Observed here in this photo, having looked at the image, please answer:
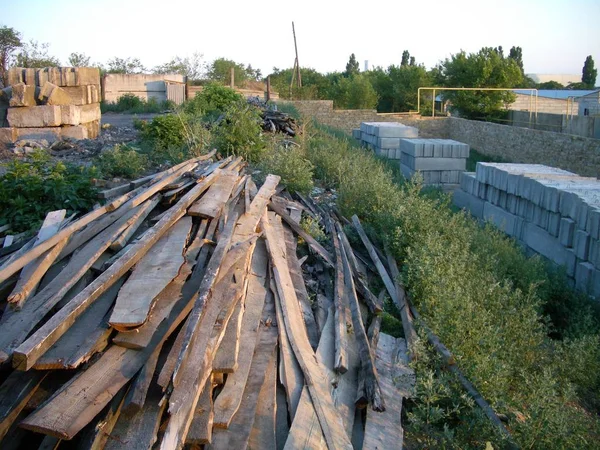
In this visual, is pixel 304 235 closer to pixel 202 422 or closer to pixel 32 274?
pixel 32 274

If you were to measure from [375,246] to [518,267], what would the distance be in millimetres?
1702

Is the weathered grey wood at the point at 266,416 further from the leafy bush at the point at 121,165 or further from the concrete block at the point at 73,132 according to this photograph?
the concrete block at the point at 73,132

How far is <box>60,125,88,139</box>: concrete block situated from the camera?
11836 mm

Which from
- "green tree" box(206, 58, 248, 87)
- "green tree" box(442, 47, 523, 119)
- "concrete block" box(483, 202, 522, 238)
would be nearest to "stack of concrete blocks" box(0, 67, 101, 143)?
"concrete block" box(483, 202, 522, 238)

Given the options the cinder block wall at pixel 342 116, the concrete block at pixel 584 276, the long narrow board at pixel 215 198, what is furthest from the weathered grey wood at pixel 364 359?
the cinder block wall at pixel 342 116

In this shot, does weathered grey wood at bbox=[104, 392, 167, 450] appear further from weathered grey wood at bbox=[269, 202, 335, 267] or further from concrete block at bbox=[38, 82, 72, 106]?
concrete block at bbox=[38, 82, 72, 106]

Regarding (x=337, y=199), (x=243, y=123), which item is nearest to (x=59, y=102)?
(x=243, y=123)

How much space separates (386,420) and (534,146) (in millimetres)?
15297

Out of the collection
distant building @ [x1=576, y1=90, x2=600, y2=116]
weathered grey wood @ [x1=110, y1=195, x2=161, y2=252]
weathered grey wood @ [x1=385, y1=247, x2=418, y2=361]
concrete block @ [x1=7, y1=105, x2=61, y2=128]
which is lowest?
weathered grey wood @ [x1=385, y1=247, x2=418, y2=361]

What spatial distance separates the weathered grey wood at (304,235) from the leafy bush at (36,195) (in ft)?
7.10

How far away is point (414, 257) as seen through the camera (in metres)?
5.61

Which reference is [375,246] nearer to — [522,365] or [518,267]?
[518,267]

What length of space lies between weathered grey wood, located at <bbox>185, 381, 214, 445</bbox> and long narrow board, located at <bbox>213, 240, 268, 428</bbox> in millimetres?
72

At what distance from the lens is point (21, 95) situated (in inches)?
440
